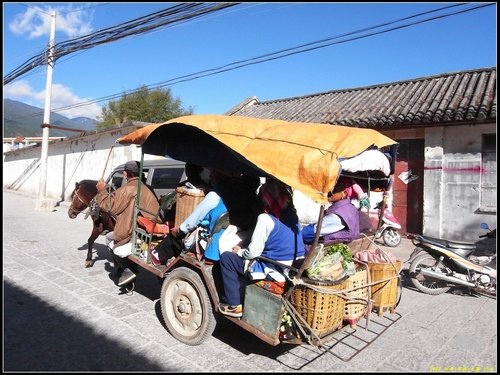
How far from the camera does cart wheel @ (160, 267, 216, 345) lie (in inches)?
142

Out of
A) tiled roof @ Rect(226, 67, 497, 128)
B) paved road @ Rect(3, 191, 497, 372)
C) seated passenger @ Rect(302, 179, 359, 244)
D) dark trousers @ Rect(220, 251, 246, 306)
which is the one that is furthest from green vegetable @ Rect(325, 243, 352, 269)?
tiled roof @ Rect(226, 67, 497, 128)

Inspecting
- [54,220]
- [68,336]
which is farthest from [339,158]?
[54,220]

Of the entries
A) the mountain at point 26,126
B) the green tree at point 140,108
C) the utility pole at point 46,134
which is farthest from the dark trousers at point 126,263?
the green tree at point 140,108

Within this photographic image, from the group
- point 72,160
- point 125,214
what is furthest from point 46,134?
point 125,214

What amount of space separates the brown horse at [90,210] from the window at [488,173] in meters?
8.31

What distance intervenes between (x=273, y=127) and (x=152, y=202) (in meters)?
2.49

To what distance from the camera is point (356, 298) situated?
333 cm

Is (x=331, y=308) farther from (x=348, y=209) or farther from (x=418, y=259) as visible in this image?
(x=418, y=259)

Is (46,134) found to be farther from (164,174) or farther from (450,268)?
(450,268)

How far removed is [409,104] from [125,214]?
28.2 ft

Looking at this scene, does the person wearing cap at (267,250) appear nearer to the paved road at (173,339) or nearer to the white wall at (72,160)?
the paved road at (173,339)

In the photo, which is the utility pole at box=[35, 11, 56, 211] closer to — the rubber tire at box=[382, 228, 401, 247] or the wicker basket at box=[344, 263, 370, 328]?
the rubber tire at box=[382, 228, 401, 247]

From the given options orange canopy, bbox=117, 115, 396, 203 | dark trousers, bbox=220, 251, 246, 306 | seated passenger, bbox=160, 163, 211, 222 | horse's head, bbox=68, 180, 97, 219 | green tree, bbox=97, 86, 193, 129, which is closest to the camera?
orange canopy, bbox=117, 115, 396, 203

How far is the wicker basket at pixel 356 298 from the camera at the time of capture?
3.30 meters
